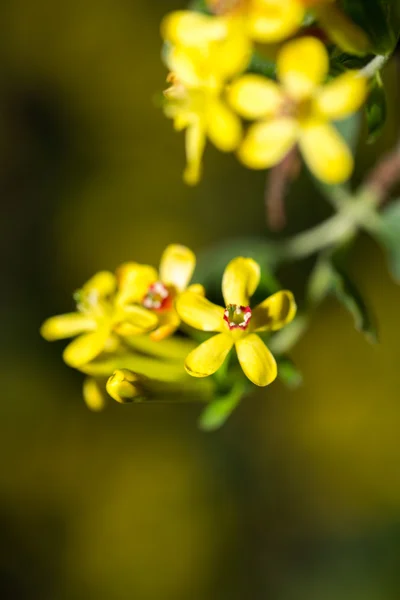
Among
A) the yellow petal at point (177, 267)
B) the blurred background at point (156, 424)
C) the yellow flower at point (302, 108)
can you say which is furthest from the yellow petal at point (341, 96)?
the blurred background at point (156, 424)

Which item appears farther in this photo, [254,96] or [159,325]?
[159,325]

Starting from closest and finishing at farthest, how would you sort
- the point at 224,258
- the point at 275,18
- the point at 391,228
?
the point at 275,18
the point at 391,228
the point at 224,258

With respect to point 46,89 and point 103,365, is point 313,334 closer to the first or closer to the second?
→ point 46,89

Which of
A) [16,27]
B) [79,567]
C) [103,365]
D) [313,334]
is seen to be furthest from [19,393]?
[103,365]

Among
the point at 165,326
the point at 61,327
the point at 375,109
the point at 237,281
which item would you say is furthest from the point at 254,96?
the point at 61,327

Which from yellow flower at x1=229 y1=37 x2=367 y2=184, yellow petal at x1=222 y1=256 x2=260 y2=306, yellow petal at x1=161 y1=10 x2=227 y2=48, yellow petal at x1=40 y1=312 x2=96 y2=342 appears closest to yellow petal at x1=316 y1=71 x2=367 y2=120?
yellow flower at x1=229 y1=37 x2=367 y2=184

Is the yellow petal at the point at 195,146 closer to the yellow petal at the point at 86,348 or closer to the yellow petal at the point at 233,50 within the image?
the yellow petal at the point at 233,50

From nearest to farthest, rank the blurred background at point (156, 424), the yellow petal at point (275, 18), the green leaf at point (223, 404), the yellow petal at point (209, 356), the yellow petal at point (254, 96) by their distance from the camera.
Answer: the yellow petal at point (275, 18) → the yellow petal at point (254, 96) → the yellow petal at point (209, 356) → the green leaf at point (223, 404) → the blurred background at point (156, 424)

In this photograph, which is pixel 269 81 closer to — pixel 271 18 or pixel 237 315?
pixel 271 18
